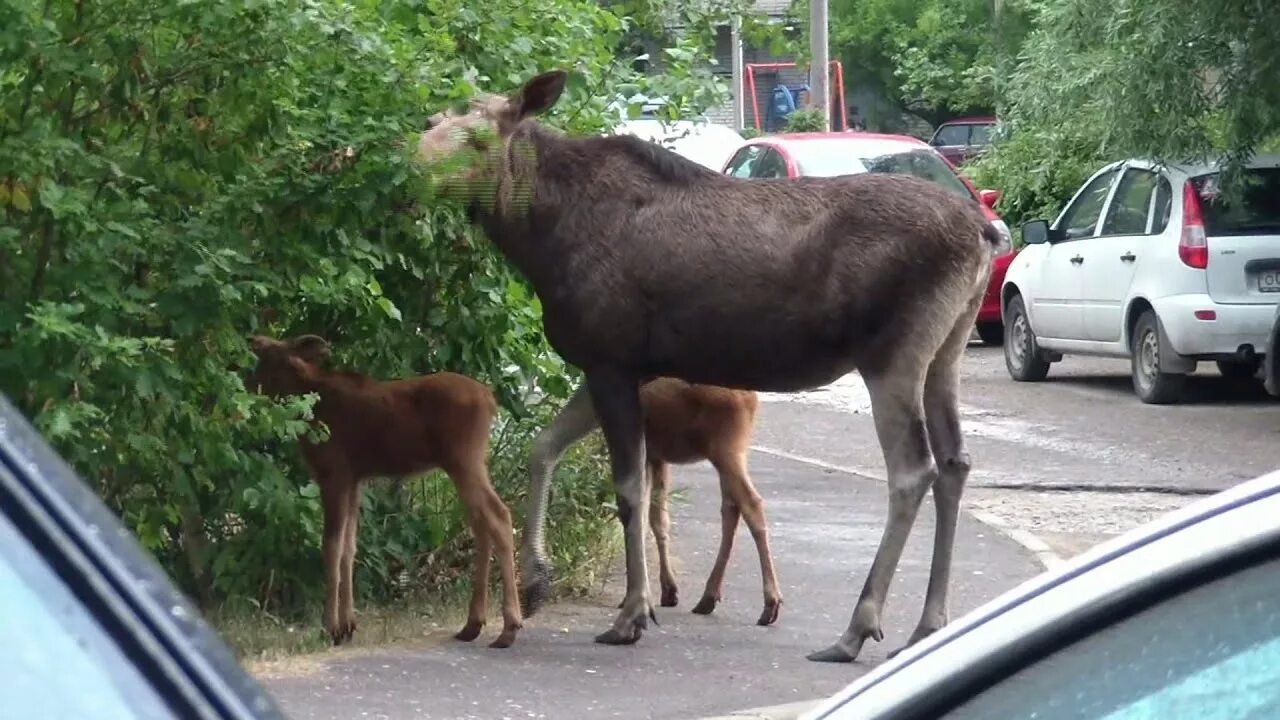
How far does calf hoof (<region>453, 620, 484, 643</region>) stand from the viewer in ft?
27.1

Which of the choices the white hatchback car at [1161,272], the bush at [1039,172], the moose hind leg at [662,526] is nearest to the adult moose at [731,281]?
the moose hind leg at [662,526]

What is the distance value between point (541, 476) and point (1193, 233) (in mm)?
8825

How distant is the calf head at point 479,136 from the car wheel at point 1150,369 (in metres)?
9.55

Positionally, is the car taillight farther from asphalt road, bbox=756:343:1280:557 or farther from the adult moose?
the adult moose

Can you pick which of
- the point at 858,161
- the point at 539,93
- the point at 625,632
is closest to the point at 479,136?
the point at 539,93

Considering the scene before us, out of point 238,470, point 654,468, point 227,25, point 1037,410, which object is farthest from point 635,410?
point 1037,410

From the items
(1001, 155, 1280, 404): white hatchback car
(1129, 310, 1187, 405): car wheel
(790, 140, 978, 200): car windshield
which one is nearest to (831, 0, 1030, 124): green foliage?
(790, 140, 978, 200): car windshield

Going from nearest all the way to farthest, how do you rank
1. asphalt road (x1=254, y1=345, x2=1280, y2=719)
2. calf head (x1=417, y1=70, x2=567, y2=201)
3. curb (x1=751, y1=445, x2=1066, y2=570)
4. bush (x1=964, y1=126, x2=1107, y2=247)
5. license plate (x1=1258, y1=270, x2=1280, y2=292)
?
asphalt road (x1=254, y1=345, x2=1280, y2=719) < calf head (x1=417, y1=70, x2=567, y2=201) < curb (x1=751, y1=445, x2=1066, y2=570) < license plate (x1=1258, y1=270, x2=1280, y2=292) < bush (x1=964, y1=126, x2=1107, y2=247)

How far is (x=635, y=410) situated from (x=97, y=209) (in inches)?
86.6

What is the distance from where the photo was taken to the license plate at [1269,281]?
52.4ft

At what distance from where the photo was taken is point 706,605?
8.99m

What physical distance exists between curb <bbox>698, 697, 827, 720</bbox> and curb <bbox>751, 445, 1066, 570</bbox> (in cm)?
209

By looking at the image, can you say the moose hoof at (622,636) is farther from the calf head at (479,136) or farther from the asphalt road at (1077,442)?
the asphalt road at (1077,442)

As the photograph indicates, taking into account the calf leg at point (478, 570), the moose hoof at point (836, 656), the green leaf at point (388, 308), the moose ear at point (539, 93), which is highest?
the moose ear at point (539, 93)
